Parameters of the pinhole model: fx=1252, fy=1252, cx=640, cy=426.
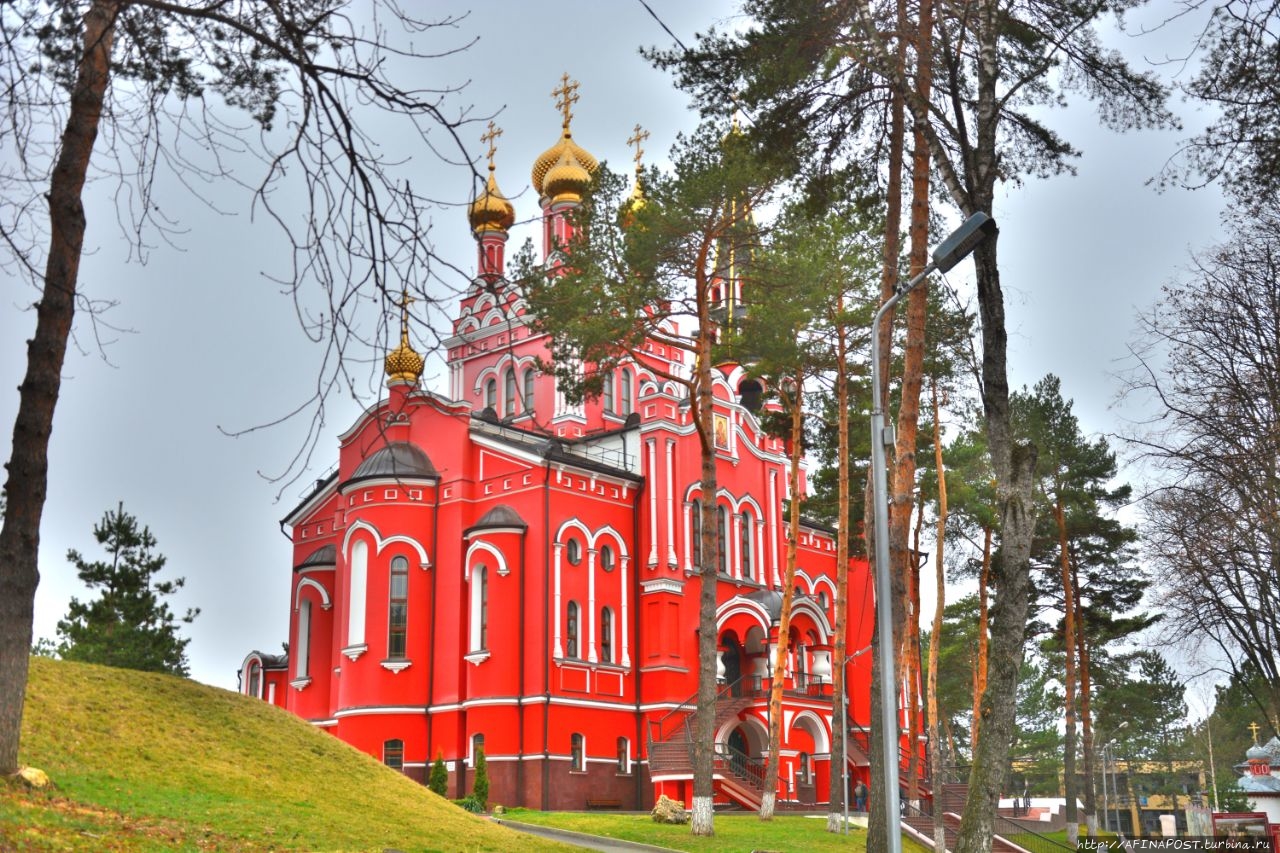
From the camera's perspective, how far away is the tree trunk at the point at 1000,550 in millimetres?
10844

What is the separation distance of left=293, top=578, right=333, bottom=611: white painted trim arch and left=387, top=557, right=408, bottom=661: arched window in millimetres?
3202

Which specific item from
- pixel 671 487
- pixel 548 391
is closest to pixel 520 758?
pixel 671 487

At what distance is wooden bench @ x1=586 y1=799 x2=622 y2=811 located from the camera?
2823 cm

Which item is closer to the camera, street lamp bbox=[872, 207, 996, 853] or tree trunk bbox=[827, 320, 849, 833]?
street lamp bbox=[872, 207, 996, 853]

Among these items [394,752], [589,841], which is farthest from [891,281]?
[394,752]

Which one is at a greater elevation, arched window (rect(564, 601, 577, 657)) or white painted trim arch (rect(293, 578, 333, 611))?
white painted trim arch (rect(293, 578, 333, 611))

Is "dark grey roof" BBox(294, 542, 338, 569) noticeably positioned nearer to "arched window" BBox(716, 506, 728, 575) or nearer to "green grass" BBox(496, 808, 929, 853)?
"arched window" BBox(716, 506, 728, 575)

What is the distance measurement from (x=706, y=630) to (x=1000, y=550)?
9.04 metres

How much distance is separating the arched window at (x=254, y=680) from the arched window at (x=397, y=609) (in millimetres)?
6789

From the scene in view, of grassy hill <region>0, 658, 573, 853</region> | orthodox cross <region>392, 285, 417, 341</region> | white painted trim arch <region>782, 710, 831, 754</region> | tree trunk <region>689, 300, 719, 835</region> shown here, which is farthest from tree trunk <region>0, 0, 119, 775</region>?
white painted trim arch <region>782, 710, 831, 754</region>

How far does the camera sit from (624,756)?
29594 millimetres

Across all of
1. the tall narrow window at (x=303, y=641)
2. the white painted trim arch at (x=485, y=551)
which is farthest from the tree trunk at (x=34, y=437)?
the tall narrow window at (x=303, y=641)

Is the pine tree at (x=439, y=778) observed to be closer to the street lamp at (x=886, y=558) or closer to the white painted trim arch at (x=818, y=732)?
the white painted trim arch at (x=818, y=732)

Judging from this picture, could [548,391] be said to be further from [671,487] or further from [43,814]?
[43,814]
